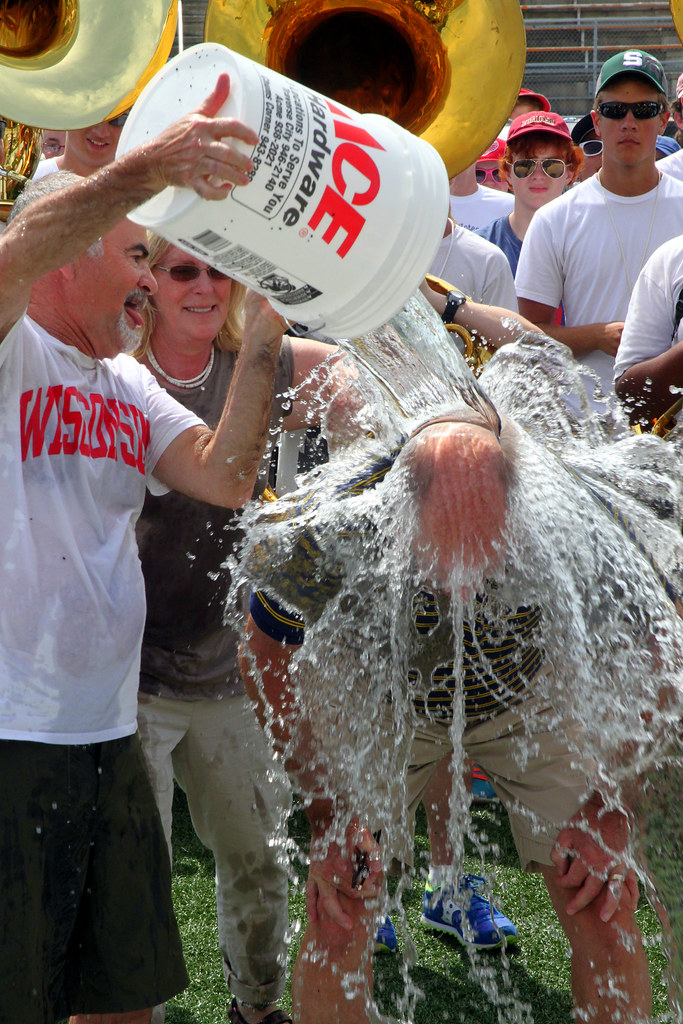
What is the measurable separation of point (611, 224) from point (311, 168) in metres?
2.46

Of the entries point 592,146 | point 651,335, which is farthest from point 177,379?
point 592,146

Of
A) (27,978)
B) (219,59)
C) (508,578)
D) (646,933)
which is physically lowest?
(646,933)

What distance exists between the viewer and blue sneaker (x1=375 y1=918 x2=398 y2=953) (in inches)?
106

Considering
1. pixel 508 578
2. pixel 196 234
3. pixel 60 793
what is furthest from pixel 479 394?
pixel 60 793

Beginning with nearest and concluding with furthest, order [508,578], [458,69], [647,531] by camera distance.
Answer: [508,578] < [647,531] < [458,69]

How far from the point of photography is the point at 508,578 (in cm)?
198

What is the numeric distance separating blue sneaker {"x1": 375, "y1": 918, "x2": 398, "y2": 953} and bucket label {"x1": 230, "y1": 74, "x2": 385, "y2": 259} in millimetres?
1835

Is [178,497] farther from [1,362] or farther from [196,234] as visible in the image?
[196,234]

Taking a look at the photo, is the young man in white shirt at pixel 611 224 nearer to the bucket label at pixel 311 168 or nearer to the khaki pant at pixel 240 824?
the khaki pant at pixel 240 824

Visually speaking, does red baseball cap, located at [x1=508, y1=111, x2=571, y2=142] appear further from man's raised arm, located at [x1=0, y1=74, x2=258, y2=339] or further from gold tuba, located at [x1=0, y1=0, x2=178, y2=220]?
man's raised arm, located at [x1=0, y1=74, x2=258, y2=339]

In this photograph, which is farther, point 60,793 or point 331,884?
point 331,884

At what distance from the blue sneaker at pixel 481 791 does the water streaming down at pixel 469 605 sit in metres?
1.34

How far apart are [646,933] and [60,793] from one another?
5.36 ft

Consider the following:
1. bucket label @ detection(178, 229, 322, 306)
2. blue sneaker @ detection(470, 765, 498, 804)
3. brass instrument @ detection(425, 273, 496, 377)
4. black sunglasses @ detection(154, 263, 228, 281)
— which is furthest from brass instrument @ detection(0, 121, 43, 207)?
blue sneaker @ detection(470, 765, 498, 804)
